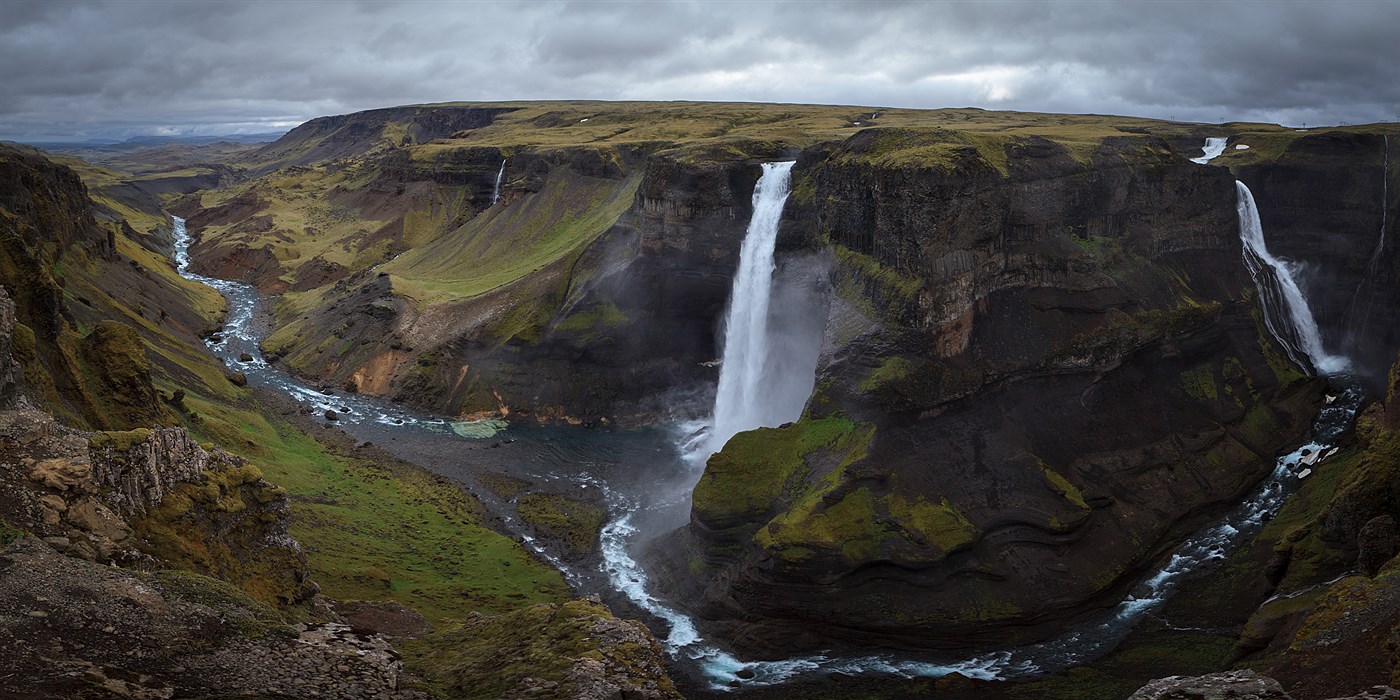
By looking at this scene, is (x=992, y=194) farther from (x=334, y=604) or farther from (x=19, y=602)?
(x=19, y=602)

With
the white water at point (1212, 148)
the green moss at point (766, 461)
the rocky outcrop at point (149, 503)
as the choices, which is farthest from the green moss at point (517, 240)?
the rocky outcrop at point (149, 503)

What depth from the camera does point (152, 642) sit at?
61.1ft

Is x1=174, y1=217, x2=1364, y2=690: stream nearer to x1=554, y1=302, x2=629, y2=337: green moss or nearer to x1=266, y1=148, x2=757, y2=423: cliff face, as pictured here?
x1=266, y1=148, x2=757, y2=423: cliff face

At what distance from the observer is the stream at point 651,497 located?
3603 cm

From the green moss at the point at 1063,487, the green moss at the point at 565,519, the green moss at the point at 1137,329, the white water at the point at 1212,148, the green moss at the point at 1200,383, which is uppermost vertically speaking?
the white water at the point at 1212,148

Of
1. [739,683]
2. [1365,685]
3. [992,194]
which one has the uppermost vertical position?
[992,194]

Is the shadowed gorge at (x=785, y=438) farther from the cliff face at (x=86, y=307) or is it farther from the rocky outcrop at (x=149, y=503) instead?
the cliff face at (x=86, y=307)

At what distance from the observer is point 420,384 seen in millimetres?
70750

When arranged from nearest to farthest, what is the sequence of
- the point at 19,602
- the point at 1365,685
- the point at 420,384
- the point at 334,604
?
1. the point at 19,602
2. the point at 1365,685
3. the point at 334,604
4. the point at 420,384

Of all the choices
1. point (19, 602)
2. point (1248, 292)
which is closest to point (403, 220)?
point (1248, 292)

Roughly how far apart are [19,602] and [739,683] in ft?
78.4

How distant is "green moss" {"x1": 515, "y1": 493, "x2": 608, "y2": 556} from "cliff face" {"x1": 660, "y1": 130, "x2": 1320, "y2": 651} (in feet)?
21.3

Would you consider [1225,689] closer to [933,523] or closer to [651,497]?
[933,523]

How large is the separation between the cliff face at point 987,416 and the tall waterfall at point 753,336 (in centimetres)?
461
